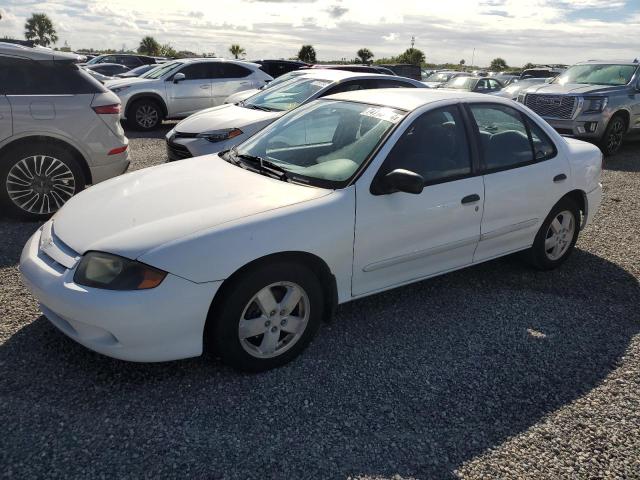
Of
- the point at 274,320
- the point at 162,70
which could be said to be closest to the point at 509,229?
the point at 274,320

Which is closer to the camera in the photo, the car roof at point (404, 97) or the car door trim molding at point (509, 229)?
the car roof at point (404, 97)

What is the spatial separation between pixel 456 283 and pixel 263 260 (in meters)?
2.15

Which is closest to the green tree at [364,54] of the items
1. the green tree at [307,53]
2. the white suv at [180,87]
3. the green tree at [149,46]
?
the green tree at [307,53]

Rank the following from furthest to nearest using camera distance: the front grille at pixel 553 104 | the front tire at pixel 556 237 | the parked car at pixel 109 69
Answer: the parked car at pixel 109 69, the front grille at pixel 553 104, the front tire at pixel 556 237

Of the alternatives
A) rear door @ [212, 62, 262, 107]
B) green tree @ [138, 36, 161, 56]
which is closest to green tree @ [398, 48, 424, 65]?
green tree @ [138, 36, 161, 56]

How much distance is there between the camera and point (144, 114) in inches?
481

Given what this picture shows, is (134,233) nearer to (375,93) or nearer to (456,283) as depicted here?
(375,93)

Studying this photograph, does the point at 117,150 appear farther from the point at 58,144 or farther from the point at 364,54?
the point at 364,54

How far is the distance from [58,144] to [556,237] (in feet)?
16.2

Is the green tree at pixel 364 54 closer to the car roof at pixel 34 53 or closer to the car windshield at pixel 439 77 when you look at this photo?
the car windshield at pixel 439 77

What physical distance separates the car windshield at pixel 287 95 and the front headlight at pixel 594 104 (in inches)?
219

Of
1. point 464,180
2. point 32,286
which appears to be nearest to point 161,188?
point 32,286

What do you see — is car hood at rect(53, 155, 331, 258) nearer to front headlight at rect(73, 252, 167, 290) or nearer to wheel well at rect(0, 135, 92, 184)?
front headlight at rect(73, 252, 167, 290)

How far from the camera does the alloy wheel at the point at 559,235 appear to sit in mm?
4598
